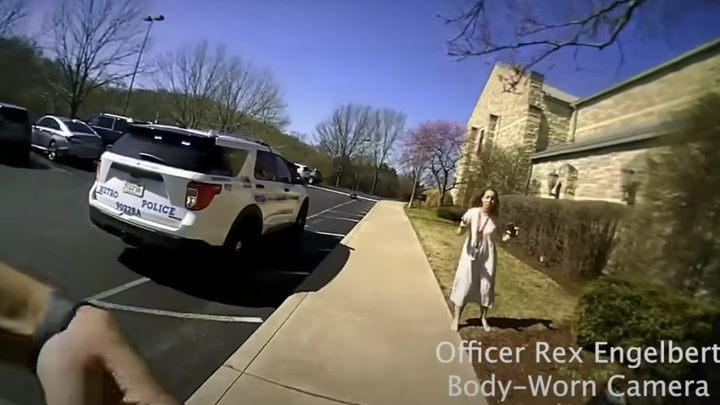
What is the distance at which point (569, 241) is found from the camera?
1.59m

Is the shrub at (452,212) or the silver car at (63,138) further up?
the silver car at (63,138)

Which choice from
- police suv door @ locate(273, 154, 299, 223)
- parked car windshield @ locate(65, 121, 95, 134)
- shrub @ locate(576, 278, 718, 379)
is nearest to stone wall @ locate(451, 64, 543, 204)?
shrub @ locate(576, 278, 718, 379)

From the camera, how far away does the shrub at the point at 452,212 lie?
5.99 ft

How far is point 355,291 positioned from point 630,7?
5.78ft

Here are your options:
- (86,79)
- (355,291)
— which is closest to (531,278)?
(355,291)

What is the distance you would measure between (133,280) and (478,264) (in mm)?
1463

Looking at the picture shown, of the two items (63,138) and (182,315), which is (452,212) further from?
(63,138)

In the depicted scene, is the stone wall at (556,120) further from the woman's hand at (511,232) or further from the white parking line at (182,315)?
the white parking line at (182,315)

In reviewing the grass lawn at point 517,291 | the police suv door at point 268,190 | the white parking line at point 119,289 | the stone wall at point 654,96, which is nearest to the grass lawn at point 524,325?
the grass lawn at point 517,291

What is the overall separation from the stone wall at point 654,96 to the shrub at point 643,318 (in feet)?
1.46

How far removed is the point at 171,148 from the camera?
5.21ft

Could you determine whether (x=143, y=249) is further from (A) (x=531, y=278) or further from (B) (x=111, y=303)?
(A) (x=531, y=278)

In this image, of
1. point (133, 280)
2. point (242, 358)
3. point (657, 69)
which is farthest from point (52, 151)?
point (657, 69)

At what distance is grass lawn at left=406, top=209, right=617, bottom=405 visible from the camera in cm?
120
